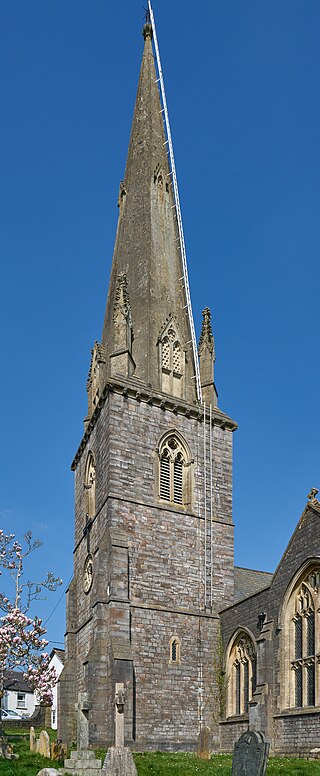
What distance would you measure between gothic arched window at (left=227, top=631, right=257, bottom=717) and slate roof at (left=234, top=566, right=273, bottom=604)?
2671 mm

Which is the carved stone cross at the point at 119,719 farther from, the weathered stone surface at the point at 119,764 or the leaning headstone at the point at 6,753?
the leaning headstone at the point at 6,753

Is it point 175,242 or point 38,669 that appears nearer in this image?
point 175,242

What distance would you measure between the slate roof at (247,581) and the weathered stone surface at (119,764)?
14276 mm

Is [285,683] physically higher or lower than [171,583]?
lower

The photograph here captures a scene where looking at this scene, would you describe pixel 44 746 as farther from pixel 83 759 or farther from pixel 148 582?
pixel 148 582

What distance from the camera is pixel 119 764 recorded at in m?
16.7

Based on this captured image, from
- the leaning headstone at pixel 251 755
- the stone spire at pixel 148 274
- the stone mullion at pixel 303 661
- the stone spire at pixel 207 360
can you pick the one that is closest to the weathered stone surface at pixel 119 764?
the leaning headstone at pixel 251 755

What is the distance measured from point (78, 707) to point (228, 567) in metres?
8.11

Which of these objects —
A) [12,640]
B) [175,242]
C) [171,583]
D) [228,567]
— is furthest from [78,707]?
[175,242]

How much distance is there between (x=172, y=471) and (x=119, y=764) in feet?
47.6

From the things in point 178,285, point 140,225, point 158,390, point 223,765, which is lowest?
point 223,765

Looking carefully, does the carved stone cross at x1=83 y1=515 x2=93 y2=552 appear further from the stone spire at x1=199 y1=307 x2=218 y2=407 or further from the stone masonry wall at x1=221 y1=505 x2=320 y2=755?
the stone masonry wall at x1=221 y1=505 x2=320 y2=755

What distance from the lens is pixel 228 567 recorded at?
30609 mm

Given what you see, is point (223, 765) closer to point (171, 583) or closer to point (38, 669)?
point (171, 583)
